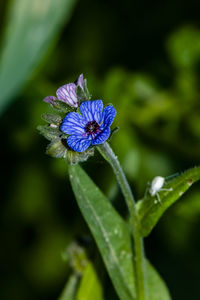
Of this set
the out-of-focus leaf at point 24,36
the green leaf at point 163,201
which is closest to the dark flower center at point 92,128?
the green leaf at point 163,201

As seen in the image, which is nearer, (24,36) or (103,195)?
(103,195)

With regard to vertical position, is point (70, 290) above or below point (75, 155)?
below

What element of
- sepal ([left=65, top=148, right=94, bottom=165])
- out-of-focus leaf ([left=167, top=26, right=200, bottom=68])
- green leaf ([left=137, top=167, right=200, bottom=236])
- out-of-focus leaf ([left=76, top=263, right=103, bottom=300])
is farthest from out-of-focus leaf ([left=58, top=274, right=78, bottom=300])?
out-of-focus leaf ([left=167, top=26, right=200, bottom=68])

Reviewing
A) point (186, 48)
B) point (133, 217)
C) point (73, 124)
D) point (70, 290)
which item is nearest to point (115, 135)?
point (186, 48)

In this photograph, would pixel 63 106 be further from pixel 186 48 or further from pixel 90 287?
pixel 186 48

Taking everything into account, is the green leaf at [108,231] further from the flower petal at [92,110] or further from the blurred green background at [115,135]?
the blurred green background at [115,135]

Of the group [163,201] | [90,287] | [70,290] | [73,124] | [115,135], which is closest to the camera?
[73,124]
